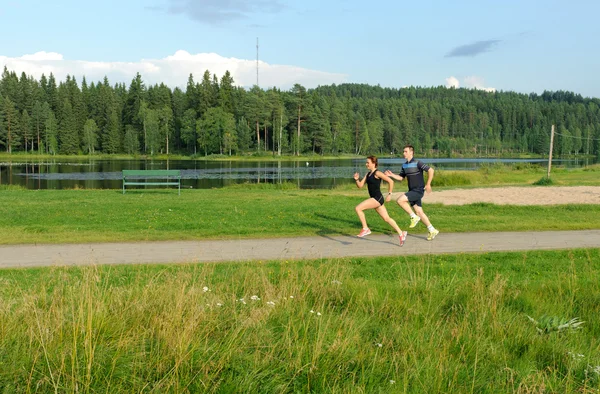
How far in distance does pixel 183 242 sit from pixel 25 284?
14.9 feet

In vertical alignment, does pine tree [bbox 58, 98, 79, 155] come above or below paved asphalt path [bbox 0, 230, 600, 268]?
above

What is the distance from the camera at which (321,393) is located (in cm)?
445

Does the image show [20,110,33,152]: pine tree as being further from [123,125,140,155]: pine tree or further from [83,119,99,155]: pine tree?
[123,125,140,155]: pine tree

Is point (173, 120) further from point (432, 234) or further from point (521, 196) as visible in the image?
point (432, 234)

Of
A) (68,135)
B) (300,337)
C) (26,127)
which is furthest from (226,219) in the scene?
(26,127)

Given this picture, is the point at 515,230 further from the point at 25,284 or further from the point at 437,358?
the point at 25,284

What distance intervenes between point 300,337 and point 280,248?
222 inches

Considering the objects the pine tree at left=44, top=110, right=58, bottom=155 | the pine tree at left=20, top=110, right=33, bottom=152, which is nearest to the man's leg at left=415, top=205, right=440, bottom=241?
the pine tree at left=44, top=110, right=58, bottom=155

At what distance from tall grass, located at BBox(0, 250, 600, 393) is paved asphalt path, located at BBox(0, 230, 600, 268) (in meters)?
2.38

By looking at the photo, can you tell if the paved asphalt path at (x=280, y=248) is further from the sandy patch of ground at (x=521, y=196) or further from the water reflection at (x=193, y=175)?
the water reflection at (x=193, y=175)

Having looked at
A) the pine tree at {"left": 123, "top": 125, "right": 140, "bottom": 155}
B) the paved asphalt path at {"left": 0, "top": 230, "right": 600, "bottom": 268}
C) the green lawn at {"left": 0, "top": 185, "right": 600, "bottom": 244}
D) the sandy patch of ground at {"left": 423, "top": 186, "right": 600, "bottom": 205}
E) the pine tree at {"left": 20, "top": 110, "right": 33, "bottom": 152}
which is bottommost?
the paved asphalt path at {"left": 0, "top": 230, "right": 600, "bottom": 268}

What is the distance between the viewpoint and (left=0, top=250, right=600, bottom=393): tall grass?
453 centimetres

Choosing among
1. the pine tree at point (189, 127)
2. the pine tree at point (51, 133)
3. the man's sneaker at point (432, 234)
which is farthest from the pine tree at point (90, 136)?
the man's sneaker at point (432, 234)

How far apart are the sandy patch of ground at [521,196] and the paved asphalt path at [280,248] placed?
717cm
